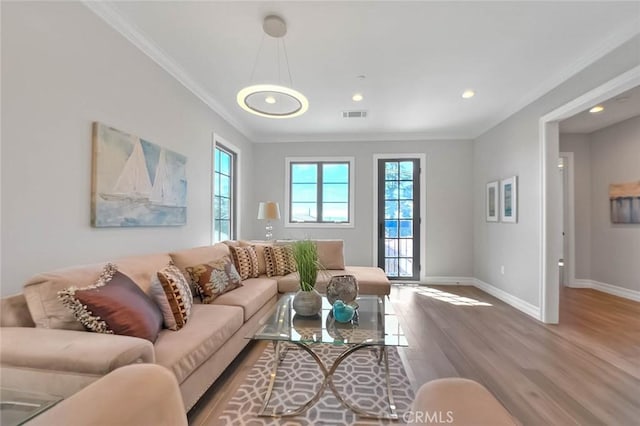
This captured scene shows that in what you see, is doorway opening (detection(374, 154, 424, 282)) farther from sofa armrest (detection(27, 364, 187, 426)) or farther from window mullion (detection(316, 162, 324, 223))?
sofa armrest (detection(27, 364, 187, 426))

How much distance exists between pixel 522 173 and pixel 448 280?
2.39 meters

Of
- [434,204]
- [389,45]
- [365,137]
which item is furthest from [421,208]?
[389,45]

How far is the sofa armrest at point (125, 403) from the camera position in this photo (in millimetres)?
651

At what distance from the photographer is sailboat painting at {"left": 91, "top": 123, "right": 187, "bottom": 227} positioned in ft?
6.84

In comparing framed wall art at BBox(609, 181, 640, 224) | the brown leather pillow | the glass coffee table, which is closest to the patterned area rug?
the glass coffee table

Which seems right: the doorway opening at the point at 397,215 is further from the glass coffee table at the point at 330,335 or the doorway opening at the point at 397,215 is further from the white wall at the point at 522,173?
the glass coffee table at the point at 330,335

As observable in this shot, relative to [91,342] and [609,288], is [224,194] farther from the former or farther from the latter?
[609,288]

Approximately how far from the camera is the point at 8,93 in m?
1.54

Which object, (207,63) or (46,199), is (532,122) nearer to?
(207,63)

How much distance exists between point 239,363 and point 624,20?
4197mm

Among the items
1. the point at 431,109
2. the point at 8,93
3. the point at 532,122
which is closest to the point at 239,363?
the point at 8,93

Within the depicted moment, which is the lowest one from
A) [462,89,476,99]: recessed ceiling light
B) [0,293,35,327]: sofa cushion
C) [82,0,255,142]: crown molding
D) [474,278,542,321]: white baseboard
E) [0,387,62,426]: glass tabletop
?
[474,278,542,321]: white baseboard

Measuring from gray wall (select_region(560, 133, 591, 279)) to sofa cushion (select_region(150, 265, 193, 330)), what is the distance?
20.7ft

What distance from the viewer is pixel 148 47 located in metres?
2.55
